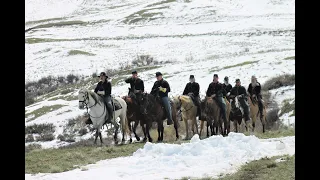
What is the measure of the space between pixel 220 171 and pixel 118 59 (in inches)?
1816

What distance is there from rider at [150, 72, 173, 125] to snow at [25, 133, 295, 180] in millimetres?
3822

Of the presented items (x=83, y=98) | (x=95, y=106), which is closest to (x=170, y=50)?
(x=95, y=106)

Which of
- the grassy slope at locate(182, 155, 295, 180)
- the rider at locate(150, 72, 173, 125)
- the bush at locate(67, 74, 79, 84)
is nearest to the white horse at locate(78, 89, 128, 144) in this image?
Answer: the rider at locate(150, 72, 173, 125)

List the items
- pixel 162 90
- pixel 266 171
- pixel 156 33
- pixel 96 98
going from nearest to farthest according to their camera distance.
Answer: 1. pixel 266 171
2. pixel 96 98
3. pixel 162 90
4. pixel 156 33

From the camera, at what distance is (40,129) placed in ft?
90.1

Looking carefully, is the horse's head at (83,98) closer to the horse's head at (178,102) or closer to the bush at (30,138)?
the horse's head at (178,102)

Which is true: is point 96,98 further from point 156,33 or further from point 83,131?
point 156,33

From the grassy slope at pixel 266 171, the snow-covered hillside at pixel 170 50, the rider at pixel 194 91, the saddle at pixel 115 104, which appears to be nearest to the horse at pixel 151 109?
the saddle at pixel 115 104

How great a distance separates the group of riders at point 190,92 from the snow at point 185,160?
3.91 meters

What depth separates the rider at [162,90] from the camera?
17.2 meters

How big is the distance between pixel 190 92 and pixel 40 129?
11.4 m
